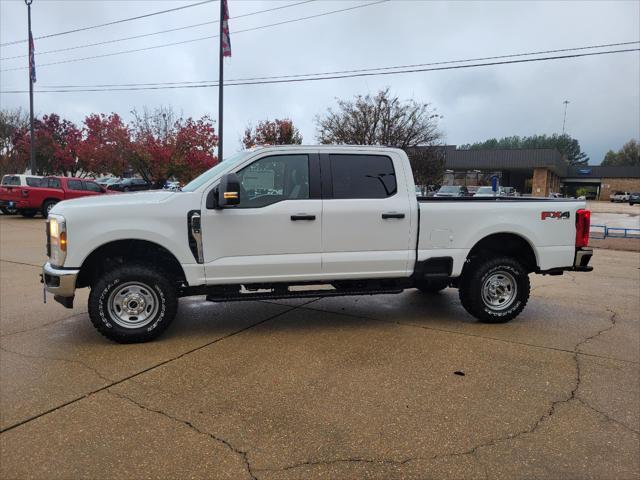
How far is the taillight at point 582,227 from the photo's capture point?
564 centimetres

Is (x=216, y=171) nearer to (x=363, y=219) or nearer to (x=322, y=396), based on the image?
(x=363, y=219)

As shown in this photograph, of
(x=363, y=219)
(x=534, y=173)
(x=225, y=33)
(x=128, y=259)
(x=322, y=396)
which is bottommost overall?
(x=322, y=396)

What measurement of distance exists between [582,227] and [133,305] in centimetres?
521

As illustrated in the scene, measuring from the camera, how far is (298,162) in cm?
513

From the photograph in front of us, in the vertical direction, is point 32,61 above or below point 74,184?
above

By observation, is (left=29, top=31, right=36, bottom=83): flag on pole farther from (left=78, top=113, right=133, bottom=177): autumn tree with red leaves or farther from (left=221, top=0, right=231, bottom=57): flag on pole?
(left=221, top=0, right=231, bottom=57): flag on pole

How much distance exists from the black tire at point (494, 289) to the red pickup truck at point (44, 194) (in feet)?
58.6

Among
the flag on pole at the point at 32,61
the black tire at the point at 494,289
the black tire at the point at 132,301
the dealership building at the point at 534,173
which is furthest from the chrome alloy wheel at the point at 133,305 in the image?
the dealership building at the point at 534,173

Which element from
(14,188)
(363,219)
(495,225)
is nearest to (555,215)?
(495,225)

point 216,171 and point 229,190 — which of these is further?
point 216,171

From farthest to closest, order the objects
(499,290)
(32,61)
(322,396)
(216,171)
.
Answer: (32,61), (499,290), (216,171), (322,396)

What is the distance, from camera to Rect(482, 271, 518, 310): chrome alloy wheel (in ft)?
18.5

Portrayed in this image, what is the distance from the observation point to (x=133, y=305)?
4777 millimetres

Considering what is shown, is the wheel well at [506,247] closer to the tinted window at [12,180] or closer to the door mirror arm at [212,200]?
the door mirror arm at [212,200]
